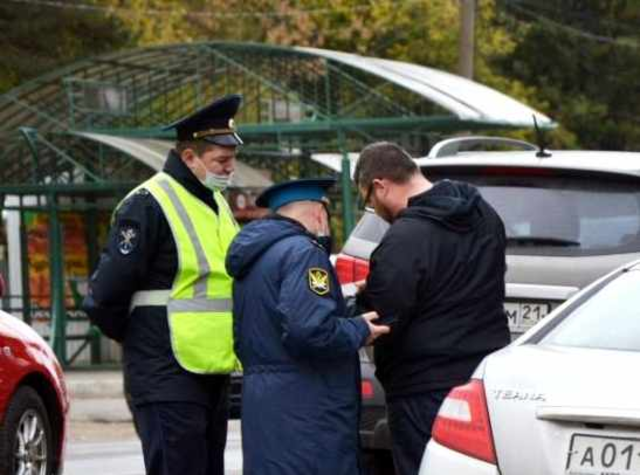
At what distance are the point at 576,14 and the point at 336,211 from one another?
29.2 meters

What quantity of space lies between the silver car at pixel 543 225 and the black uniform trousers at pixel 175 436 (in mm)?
898

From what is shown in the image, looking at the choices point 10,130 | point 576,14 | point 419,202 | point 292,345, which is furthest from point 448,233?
point 576,14

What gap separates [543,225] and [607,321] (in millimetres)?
2086

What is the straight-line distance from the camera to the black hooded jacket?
7383 mm

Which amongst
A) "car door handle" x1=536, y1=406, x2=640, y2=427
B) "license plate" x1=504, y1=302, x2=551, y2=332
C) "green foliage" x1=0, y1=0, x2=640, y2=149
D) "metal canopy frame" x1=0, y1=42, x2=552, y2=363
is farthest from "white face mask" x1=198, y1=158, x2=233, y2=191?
"green foliage" x1=0, y1=0, x2=640, y2=149

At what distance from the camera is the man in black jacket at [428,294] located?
739cm

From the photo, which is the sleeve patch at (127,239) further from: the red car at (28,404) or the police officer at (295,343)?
the red car at (28,404)

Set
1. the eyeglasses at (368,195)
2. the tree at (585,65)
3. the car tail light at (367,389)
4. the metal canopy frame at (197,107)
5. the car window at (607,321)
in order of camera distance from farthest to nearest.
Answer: the tree at (585,65) → the metal canopy frame at (197,107) → the car tail light at (367,389) → the eyeglasses at (368,195) → the car window at (607,321)

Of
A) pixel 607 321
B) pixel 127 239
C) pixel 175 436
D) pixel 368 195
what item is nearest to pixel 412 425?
pixel 368 195

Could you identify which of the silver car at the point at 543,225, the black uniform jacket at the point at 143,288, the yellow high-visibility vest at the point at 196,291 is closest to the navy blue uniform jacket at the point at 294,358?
the yellow high-visibility vest at the point at 196,291

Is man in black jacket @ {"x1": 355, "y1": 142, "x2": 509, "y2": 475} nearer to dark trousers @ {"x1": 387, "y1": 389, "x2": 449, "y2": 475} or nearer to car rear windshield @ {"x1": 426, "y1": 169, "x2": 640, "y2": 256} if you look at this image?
dark trousers @ {"x1": 387, "y1": 389, "x2": 449, "y2": 475}

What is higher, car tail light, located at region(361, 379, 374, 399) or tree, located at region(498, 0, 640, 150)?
car tail light, located at region(361, 379, 374, 399)

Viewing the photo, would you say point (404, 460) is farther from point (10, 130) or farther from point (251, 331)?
point (10, 130)

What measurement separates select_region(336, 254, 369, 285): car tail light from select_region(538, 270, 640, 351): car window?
2.18 m
